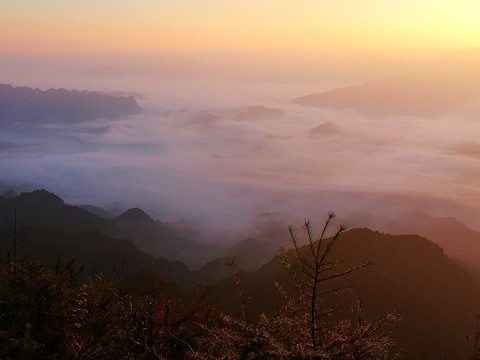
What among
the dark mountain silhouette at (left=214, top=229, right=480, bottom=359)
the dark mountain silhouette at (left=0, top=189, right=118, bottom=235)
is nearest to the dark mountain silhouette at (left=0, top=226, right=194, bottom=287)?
the dark mountain silhouette at (left=214, top=229, right=480, bottom=359)

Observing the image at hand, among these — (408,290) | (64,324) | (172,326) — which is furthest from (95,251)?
(64,324)

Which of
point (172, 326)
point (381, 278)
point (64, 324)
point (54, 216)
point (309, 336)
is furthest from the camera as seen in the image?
point (54, 216)

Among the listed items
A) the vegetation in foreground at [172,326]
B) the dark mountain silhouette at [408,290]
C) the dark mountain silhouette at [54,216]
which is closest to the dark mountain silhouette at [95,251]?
the dark mountain silhouette at [408,290]

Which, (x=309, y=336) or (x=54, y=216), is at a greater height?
(x=309, y=336)

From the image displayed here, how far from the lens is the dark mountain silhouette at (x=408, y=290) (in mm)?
91125

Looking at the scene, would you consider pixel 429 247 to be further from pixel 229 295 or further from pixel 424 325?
pixel 229 295

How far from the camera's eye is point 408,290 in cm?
11519

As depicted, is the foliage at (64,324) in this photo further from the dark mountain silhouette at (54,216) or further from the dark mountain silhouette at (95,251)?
the dark mountain silhouette at (54,216)

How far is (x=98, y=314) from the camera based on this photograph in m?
9.77

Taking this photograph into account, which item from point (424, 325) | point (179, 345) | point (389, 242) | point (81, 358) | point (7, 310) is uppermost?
point (7, 310)

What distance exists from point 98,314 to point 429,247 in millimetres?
142771

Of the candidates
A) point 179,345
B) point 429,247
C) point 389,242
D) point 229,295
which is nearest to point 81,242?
point 229,295

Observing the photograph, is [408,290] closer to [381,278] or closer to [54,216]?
[381,278]

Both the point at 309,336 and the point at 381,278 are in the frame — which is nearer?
the point at 309,336
